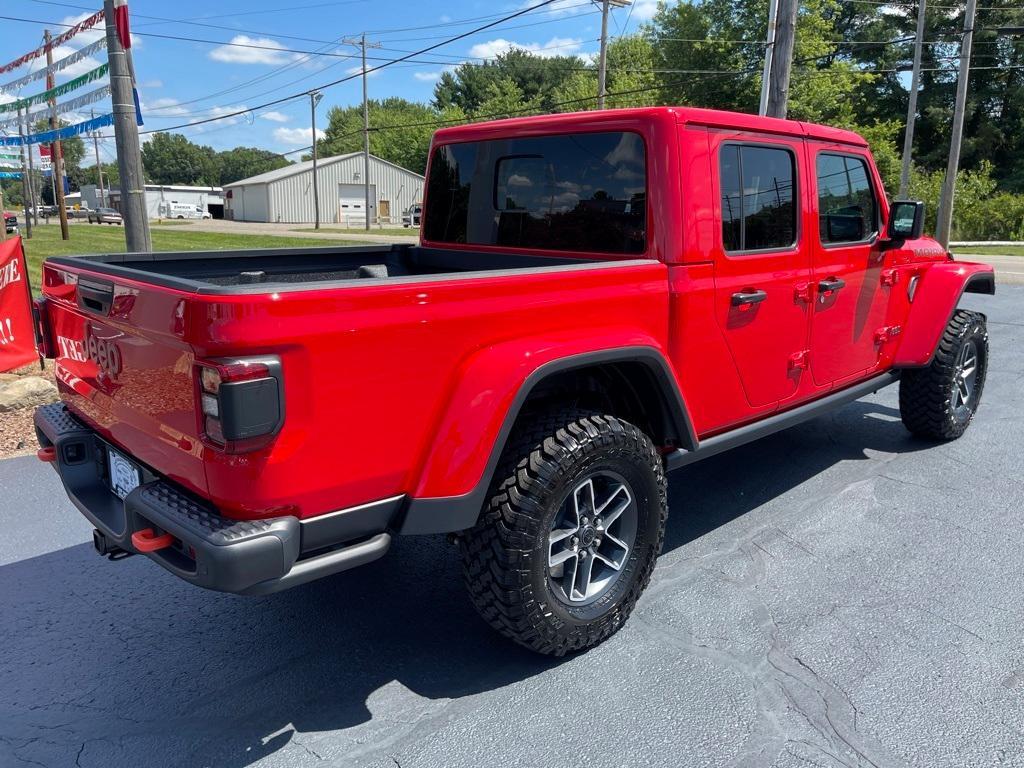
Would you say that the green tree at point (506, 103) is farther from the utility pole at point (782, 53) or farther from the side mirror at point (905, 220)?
the side mirror at point (905, 220)

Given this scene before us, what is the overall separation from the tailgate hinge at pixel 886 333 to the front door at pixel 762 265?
3.09 feet

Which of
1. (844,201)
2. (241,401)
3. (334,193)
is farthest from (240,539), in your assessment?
(334,193)

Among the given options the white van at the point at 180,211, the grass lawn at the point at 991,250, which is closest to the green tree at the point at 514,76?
the white van at the point at 180,211

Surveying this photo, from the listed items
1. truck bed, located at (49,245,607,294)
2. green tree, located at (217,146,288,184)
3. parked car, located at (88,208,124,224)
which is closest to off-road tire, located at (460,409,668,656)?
truck bed, located at (49,245,607,294)

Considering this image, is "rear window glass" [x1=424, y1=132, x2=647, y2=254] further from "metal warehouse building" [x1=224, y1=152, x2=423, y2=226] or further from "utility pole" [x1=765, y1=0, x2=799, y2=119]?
"metal warehouse building" [x1=224, y1=152, x2=423, y2=226]

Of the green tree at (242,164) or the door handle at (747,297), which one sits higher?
the green tree at (242,164)

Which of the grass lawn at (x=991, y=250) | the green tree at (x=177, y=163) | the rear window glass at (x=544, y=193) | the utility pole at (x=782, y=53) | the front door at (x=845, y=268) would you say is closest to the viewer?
the rear window glass at (x=544, y=193)

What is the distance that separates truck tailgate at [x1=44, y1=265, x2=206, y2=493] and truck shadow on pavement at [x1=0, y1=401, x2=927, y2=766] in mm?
816

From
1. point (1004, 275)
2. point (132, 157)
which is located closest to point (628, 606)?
point (132, 157)

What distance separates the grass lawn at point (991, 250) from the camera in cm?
2248

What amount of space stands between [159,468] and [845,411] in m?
5.17

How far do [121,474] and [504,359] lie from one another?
142 centimetres

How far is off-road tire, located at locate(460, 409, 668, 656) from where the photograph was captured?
255 centimetres

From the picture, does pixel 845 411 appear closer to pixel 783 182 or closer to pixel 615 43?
pixel 783 182
